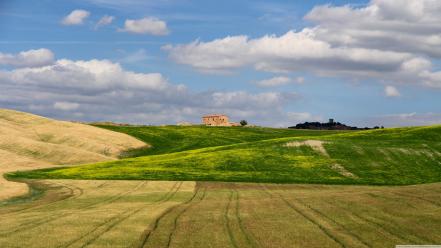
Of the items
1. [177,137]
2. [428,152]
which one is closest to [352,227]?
[428,152]

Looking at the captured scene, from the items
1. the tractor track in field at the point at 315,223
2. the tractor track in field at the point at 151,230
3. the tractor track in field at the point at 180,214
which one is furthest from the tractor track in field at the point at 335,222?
the tractor track in field at the point at 151,230

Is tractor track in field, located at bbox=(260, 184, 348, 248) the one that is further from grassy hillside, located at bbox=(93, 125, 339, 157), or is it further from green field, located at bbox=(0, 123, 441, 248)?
grassy hillside, located at bbox=(93, 125, 339, 157)

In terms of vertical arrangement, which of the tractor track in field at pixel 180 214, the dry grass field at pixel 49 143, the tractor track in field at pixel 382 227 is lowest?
the tractor track in field at pixel 180 214

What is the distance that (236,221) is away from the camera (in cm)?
2869

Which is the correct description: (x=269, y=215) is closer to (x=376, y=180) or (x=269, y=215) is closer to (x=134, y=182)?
(x=134, y=182)

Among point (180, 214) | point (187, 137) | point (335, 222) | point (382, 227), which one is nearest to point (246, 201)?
point (180, 214)

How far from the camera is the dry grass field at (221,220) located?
23234 millimetres

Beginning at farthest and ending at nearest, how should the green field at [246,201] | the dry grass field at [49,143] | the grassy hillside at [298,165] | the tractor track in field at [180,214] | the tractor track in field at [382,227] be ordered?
1. the dry grass field at [49,143]
2. the grassy hillside at [298,165]
3. the green field at [246,201]
4. the tractor track in field at [180,214]
5. the tractor track in field at [382,227]

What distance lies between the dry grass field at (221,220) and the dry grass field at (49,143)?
145 feet

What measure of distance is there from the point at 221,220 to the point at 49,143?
283ft

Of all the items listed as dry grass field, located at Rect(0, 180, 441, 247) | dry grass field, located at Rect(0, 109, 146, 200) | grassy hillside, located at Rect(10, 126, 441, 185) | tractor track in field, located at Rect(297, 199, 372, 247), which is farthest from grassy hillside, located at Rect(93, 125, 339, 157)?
tractor track in field, located at Rect(297, 199, 372, 247)

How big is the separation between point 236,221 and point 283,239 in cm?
530

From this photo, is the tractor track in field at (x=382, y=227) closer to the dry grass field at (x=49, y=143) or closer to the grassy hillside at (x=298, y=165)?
the grassy hillside at (x=298, y=165)

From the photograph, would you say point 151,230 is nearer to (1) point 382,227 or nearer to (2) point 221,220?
(2) point 221,220
